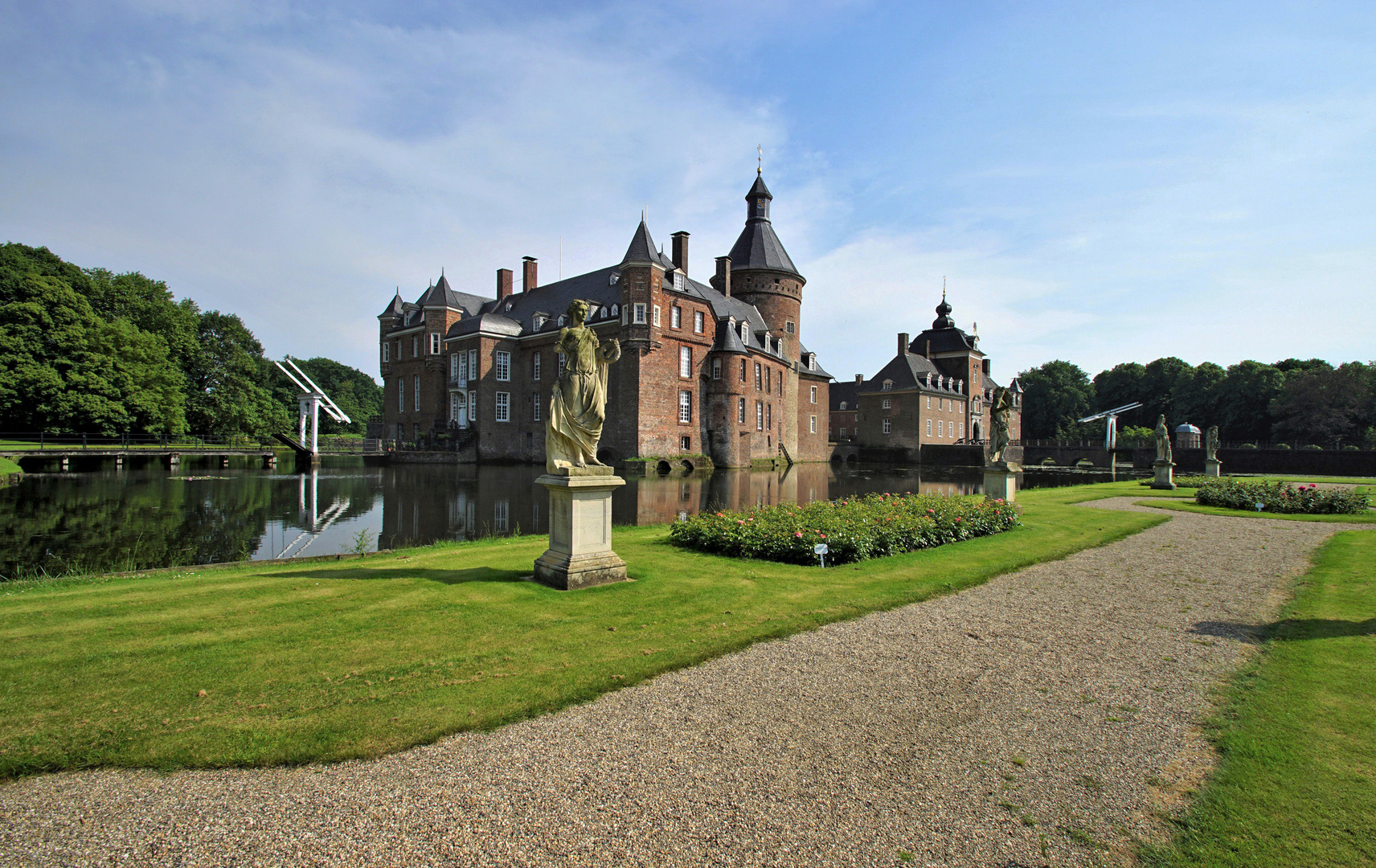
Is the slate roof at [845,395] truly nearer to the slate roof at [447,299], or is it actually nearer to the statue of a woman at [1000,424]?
the slate roof at [447,299]

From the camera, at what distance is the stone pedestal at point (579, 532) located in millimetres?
7043

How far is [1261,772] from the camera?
3.41 m

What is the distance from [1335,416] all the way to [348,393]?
96746 millimetres

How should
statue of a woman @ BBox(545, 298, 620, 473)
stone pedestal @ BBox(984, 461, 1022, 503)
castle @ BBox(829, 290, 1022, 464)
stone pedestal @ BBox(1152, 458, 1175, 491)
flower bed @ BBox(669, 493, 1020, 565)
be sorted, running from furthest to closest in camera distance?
castle @ BBox(829, 290, 1022, 464), stone pedestal @ BBox(1152, 458, 1175, 491), stone pedestal @ BBox(984, 461, 1022, 503), flower bed @ BBox(669, 493, 1020, 565), statue of a woman @ BBox(545, 298, 620, 473)

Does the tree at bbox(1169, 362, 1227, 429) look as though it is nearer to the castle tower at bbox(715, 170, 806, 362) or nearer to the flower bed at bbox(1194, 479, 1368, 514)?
the castle tower at bbox(715, 170, 806, 362)

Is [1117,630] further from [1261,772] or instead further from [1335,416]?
[1335,416]

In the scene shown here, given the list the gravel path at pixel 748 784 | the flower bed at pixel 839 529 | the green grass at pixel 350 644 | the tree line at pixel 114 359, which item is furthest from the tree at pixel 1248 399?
the tree line at pixel 114 359

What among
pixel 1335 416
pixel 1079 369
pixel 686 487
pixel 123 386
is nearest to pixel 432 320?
pixel 123 386

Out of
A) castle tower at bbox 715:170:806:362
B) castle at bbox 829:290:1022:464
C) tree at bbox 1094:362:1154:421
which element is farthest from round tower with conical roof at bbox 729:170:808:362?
tree at bbox 1094:362:1154:421

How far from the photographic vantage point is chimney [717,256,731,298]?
160 feet

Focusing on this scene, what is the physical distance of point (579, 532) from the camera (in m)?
7.14

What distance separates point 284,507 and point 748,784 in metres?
19.0

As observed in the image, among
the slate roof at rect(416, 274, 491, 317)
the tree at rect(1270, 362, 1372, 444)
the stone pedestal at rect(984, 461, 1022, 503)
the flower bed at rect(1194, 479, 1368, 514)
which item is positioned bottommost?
the flower bed at rect(1194, 479, 1368, 514)

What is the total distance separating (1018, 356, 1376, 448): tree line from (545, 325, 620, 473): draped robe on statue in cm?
6507
